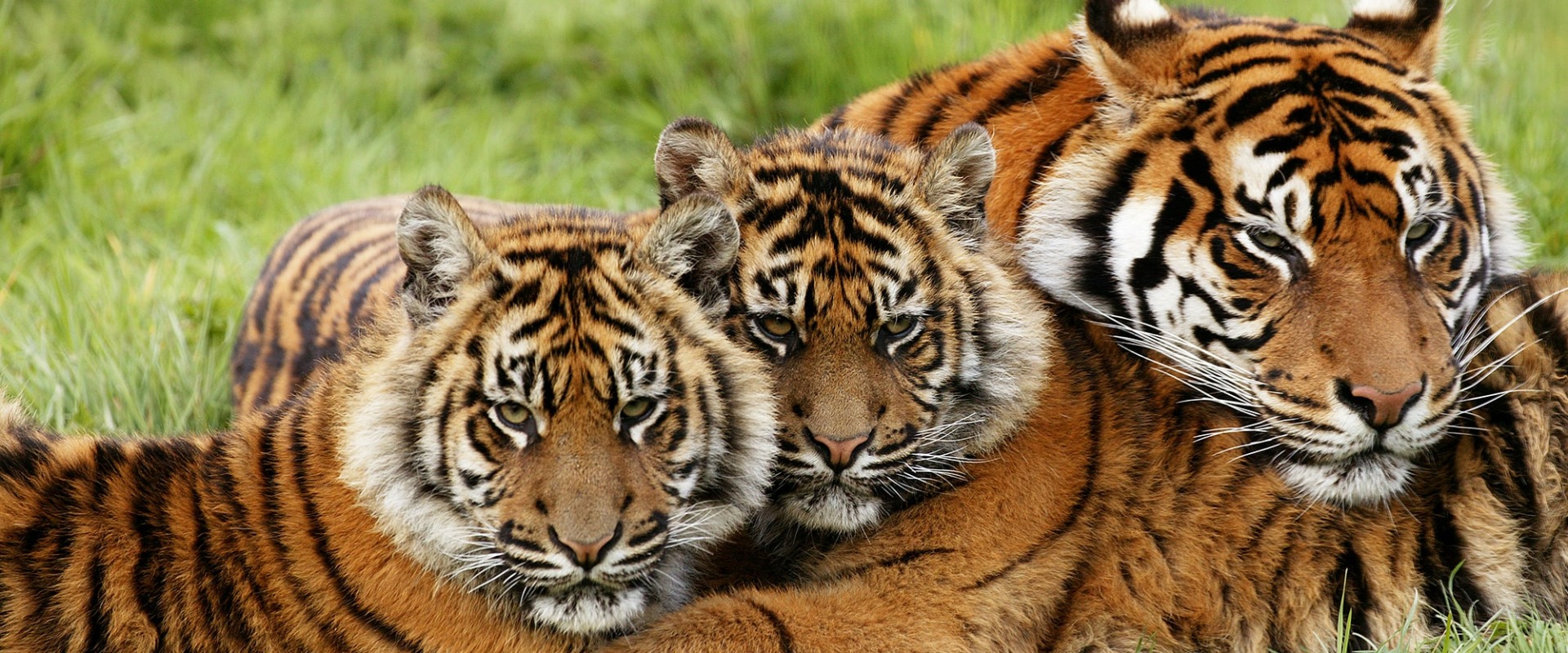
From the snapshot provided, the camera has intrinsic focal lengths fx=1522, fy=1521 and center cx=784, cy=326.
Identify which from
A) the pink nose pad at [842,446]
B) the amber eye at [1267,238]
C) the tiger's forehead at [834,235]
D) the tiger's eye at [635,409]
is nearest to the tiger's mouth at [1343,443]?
the amber eye at [1267,238]

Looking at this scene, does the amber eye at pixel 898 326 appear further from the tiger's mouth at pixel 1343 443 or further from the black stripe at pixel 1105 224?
the tiger's mouth at pixel 1343 443

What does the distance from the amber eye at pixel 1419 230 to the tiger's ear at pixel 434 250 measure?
198 cm

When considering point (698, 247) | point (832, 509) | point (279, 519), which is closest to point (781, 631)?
point (832, 509)

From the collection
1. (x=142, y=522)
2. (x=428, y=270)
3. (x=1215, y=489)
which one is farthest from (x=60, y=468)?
(x=1215, y=489)

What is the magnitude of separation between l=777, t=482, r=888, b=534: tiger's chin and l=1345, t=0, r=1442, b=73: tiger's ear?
5.59 ft

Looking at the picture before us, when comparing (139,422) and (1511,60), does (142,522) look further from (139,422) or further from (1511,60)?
(1511,60)

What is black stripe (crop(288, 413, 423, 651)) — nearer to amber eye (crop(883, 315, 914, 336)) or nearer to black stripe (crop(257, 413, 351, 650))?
black stripe (crop(257, 413, 351, 650))

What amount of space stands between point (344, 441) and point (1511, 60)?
5.18m

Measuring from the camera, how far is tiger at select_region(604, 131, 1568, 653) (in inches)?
126

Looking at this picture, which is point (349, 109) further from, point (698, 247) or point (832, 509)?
Result: point (832, 509)

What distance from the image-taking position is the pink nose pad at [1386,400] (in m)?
3.12

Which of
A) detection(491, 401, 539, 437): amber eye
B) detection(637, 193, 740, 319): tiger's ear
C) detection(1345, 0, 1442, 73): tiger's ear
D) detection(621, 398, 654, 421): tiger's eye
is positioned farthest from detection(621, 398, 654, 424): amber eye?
detection(1345, 0, 1442, 73): tiger's ear

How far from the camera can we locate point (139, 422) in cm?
428

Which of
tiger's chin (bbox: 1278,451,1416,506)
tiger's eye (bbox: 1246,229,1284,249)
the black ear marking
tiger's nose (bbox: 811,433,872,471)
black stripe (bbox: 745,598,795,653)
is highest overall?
the black ear marking
